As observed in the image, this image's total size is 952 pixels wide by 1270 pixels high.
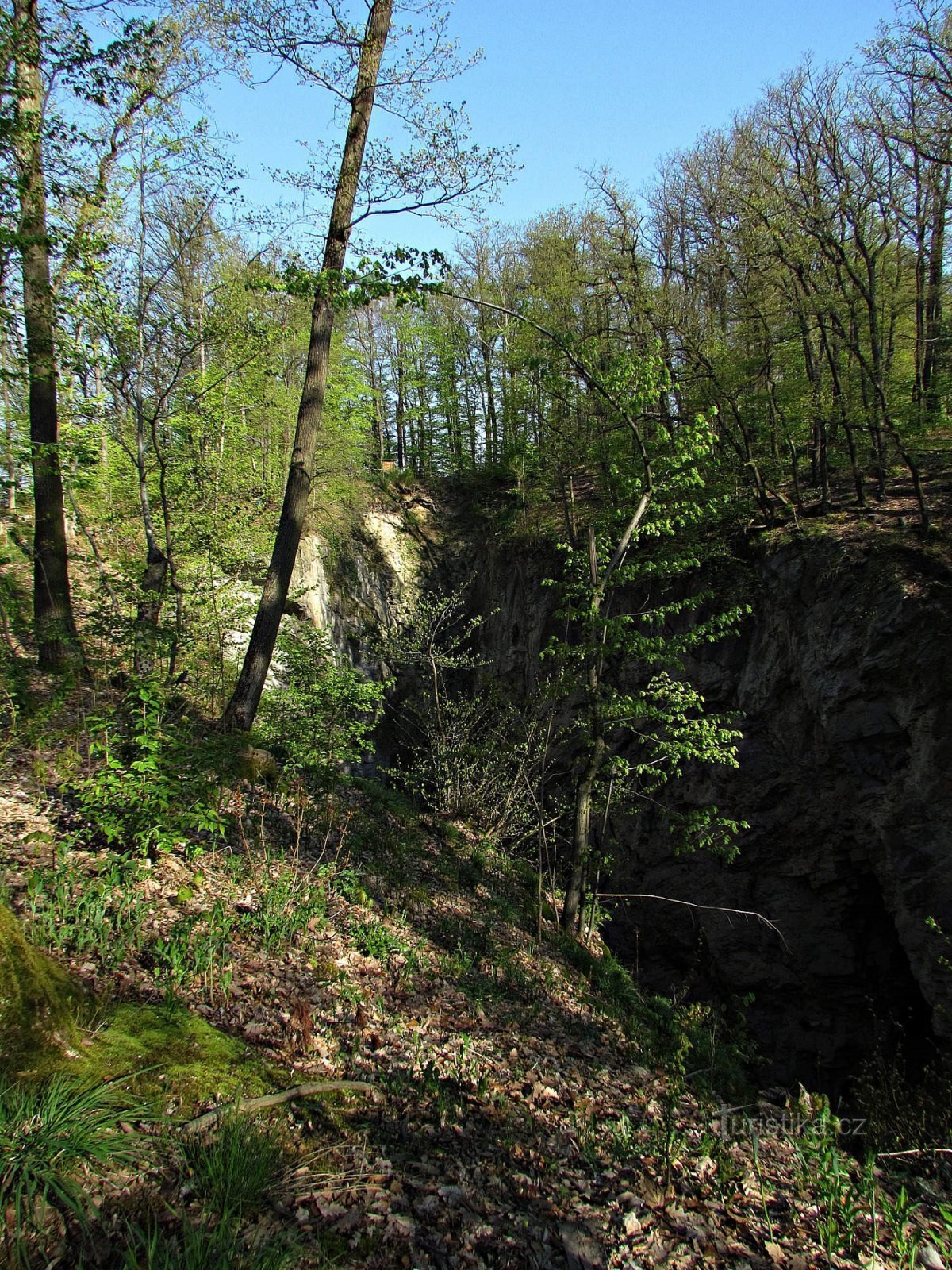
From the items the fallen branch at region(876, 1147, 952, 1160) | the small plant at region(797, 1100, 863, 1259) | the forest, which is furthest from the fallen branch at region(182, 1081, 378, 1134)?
the fallen branch at region(876, 1147, 952, 1160)

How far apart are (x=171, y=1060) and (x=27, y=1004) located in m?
0.65

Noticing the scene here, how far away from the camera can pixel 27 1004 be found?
2328mm

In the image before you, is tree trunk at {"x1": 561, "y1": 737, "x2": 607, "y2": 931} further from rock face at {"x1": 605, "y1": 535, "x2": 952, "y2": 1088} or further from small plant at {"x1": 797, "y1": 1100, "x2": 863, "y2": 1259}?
small plant at {"x1": 797, "y1": 1100, "x2": 863, "y2": 1259}

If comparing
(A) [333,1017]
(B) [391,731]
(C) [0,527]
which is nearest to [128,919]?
(A) [333,1017]

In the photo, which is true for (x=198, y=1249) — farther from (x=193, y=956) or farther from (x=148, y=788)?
(x=148, y=788)

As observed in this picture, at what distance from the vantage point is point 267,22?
696 centimetres

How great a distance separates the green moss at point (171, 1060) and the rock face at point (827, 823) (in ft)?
24.5

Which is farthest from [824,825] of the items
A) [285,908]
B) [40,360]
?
[40,360]

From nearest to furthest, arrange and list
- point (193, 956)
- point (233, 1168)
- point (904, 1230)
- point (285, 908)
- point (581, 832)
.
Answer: point (233, 1168) → point (904, 1230) → point (193, 956) → point (285, 908) → point (581, 832)

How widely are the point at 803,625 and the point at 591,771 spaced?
516cm

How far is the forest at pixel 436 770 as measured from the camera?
259cm

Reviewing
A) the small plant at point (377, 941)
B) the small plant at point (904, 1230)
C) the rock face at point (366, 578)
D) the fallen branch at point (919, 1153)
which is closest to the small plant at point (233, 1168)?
the small plant at point (377, 941)

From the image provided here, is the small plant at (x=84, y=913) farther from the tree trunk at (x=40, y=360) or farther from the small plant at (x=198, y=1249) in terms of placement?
the tree trunk at (x=40, y=360)

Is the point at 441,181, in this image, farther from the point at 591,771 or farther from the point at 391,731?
the point at 391,731
